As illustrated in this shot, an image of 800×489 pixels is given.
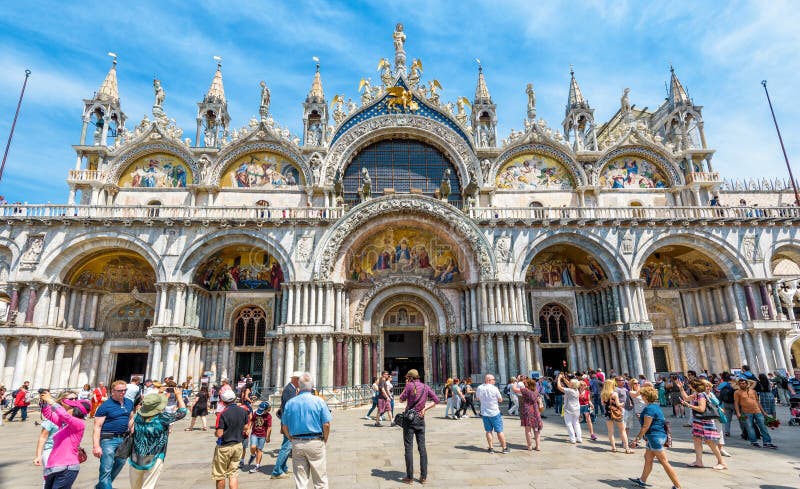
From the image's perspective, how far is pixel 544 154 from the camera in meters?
27.5

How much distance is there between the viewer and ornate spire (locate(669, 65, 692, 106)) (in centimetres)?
2855

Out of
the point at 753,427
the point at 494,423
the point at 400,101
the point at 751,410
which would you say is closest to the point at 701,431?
the point at 751,410

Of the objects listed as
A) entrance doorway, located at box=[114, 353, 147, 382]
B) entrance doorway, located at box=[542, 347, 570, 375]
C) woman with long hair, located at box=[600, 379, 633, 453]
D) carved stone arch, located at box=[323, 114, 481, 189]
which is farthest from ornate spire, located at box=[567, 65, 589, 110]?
entrance doorway, located at box=[114, 353, 147, 382]

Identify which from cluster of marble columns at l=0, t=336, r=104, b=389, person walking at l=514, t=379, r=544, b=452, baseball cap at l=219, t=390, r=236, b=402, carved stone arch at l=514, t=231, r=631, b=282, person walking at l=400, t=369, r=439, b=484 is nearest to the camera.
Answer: baseball cap at l=219, t=390, r=236, b=402

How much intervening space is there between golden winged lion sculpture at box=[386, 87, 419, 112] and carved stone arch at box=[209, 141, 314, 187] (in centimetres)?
659

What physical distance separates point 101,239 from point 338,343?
525 inches

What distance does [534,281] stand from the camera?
2483 cm

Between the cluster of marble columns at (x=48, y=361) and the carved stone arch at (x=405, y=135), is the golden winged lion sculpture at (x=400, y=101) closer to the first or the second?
the carved stone arch at (x=405, y=135)

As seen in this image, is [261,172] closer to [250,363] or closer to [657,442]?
[250,363]

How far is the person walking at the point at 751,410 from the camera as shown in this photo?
34.2ft

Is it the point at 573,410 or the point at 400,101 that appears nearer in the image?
the point at 573,410

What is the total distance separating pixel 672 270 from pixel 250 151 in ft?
85.6

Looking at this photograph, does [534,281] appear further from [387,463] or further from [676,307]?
[387,463]

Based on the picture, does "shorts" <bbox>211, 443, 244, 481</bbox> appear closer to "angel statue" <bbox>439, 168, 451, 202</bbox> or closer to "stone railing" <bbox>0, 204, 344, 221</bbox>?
"stone railing" <bbox>0, 204, 344, 221</bbox>
